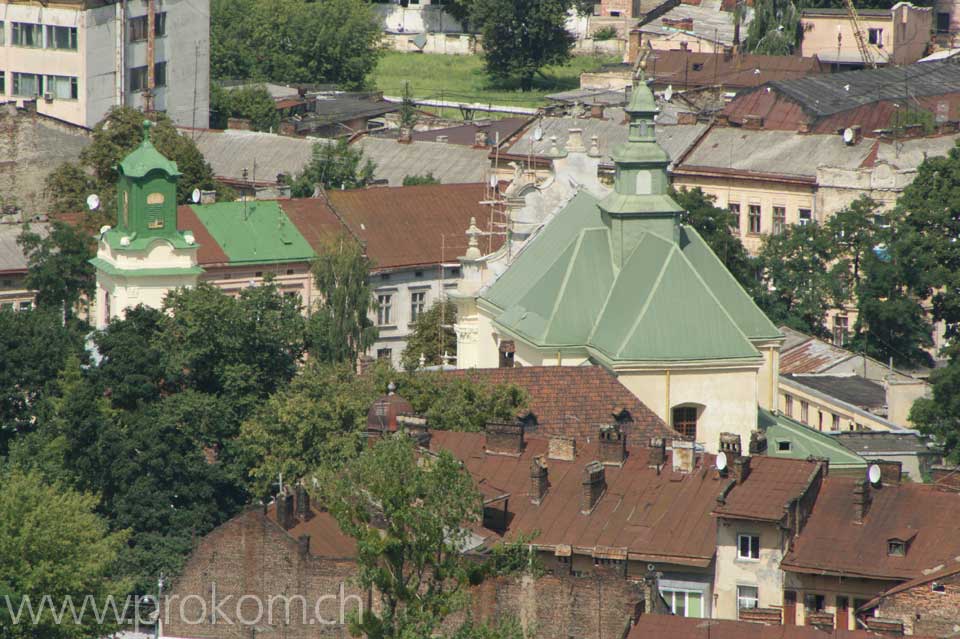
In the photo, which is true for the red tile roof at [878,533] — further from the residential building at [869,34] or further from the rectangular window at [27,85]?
the residential building at [869,34]

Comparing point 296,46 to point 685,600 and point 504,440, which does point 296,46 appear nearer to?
point 504,440

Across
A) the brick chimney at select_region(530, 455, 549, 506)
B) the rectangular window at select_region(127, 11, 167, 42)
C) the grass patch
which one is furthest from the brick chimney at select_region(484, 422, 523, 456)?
the grass patch

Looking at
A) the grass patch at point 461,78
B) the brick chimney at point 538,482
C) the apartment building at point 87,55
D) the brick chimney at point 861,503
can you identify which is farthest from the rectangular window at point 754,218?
the brick chimney at point 861,503

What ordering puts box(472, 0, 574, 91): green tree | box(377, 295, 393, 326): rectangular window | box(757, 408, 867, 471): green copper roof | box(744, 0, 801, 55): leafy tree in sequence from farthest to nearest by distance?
box(472, 0, 574, 91): green tree
box(744, 0, 801, 55): leafy tree
box(377, 295, 393, 326): rectangular window
box(757, 408, 867, 471): green copper roof

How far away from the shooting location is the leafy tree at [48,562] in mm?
58938

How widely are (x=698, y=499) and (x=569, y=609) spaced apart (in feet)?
24.7

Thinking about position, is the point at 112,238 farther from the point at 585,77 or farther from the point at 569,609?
the point at 585,77

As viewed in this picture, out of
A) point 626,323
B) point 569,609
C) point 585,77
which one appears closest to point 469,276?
point 626,323

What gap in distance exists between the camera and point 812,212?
113438 millimetres

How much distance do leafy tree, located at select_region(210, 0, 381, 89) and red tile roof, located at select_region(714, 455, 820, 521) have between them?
95236 mm

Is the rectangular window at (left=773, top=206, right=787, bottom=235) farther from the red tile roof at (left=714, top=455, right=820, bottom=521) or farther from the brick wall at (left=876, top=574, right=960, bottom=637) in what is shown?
the brick wall at (left=876, top=574, right=960, bottom=637)

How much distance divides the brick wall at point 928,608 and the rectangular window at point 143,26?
76.0 metres

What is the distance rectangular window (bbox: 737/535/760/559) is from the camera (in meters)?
62.1

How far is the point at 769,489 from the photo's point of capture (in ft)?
206
